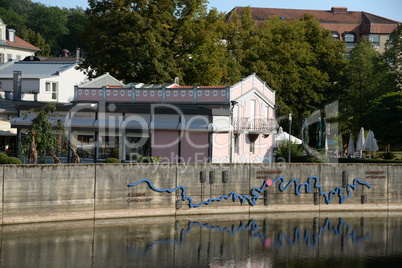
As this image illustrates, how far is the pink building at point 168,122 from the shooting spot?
50.2 m

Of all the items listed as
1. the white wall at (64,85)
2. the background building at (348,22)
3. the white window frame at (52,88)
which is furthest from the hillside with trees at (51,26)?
the white window frame at (52,88)

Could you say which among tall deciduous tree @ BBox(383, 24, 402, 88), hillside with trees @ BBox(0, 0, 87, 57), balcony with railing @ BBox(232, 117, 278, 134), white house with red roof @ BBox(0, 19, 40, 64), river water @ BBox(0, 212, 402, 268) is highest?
hillside with trees @ BBox(0, 0, 87, 57)

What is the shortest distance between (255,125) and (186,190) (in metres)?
12.6

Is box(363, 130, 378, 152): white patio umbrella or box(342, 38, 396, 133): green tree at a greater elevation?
box(342, 38, 396, 133): green tree

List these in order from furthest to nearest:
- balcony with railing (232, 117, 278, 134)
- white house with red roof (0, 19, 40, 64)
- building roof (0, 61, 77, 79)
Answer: white house with red roof (0, 19, 40, 64), building roof (0, 61, 77, 79), balcony with railing (232, 117, 278, 134)

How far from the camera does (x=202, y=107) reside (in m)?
52.8

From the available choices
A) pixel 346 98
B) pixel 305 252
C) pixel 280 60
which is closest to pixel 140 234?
pixel 305 252

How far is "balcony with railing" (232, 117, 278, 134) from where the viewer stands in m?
54.0

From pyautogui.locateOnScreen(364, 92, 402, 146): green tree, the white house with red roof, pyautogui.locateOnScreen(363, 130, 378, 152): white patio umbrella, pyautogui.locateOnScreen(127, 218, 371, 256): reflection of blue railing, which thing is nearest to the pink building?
pyautogui.locateOnScreen(127, 218, 371, 256): reflection of blue railing

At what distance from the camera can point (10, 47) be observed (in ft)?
339

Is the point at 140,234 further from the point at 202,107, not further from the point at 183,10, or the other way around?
the point at 183,10

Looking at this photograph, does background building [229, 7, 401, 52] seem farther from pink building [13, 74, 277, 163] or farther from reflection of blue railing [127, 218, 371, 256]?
reflection of blue railing [127, 218, 371, 256]

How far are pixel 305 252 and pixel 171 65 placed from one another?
108 ft

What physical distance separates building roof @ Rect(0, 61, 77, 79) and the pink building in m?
21.1
